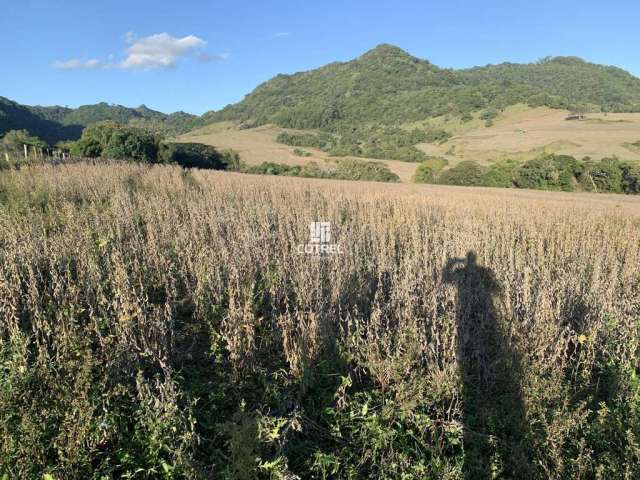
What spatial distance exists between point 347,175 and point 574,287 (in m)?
28.4

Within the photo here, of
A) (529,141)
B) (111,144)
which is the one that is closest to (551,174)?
(529,141)

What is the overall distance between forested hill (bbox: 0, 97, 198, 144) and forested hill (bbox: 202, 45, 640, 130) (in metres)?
18.2

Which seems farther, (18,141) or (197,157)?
(197,157)

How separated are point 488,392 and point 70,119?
12369 cm

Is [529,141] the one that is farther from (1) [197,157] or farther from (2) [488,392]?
(2) [488,392]

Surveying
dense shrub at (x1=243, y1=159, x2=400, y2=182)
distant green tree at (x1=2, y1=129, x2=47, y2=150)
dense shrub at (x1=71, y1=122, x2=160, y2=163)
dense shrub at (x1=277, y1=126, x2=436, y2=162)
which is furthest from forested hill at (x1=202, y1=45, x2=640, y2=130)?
dense shrub at (x1=71, y1=122, x2=160, y2=163)

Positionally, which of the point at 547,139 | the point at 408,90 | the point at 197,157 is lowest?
the point at 197,157

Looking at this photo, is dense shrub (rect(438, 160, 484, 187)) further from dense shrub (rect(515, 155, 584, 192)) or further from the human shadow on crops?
the human shadow on crops

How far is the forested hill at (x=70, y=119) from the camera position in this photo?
62938 millimetres

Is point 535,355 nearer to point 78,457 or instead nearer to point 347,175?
point 78,457

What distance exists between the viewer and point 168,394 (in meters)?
2.28

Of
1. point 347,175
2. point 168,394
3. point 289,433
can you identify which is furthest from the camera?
point 347,175

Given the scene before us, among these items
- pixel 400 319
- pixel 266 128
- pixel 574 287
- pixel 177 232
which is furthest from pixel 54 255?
pixel 266 128

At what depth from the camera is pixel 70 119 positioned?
9869 cm
